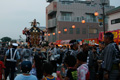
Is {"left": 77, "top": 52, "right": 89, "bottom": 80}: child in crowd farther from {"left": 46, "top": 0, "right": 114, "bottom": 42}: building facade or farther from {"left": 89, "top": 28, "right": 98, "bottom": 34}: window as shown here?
{"left": 89, "top": 28, "right": 98, "bottom": 34}: window

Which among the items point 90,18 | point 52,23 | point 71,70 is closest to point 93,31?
point 90,18

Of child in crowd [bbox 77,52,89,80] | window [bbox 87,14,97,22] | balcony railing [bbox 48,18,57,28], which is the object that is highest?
window [bbox 87,14,97,22]

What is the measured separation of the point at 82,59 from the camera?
159 inches

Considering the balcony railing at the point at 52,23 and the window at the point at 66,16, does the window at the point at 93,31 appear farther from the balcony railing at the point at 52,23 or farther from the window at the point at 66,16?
the balcony railing at the point at 52,23

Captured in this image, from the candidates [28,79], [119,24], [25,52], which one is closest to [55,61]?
[25,52]

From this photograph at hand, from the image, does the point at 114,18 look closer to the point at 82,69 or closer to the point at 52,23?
the point at 82,69

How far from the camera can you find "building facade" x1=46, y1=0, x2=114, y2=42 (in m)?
40.3

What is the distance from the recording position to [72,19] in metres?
41.5

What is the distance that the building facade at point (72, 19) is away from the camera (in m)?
40.3

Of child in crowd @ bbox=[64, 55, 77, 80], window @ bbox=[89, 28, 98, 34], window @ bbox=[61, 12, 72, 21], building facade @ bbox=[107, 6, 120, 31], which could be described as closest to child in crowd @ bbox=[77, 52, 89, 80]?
child in crowd @ bbox=[64, 55, 77, 80]

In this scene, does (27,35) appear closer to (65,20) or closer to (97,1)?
(65,20)

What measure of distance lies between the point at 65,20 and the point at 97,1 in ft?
38.3

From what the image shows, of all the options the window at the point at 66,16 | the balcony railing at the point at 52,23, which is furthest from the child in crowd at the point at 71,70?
the balcony railing at the point at 52,23

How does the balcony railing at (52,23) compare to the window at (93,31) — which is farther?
the window at (93,31)
